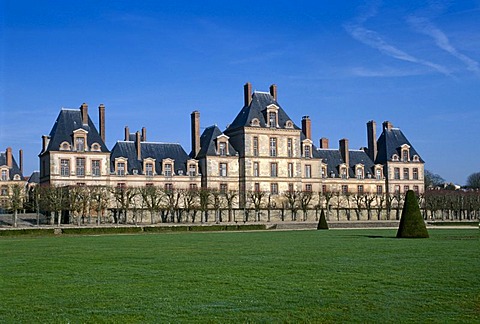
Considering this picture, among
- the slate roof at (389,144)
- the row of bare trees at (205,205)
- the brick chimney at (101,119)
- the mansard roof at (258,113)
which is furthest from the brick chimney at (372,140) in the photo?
the brick chimney at (101,119)

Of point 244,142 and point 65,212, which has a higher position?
point 244,142

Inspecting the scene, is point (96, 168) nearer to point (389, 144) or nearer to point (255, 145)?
point (255, 145)

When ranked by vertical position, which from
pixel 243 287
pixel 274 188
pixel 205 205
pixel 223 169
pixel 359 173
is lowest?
pixel 243 287

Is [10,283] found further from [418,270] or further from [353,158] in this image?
[353,158]

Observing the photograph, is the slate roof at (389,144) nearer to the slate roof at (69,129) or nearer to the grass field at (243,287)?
the slate roof at (69,129)

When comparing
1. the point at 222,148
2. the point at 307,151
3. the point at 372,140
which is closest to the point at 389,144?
the point at 372,140

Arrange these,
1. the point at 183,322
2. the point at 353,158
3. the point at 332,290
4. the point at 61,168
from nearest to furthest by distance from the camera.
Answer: the point at 183,322
the point at 332,290
the point at 61,168
the point at 353,158

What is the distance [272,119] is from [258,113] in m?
1.34

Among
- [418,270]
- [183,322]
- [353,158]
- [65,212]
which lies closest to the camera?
[183,322]

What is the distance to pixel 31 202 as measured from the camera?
158ft

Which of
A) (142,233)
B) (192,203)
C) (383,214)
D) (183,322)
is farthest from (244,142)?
(183,322)

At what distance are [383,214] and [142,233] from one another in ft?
89.4

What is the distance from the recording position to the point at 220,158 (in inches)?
2163

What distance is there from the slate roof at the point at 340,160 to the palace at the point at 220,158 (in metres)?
0.11
